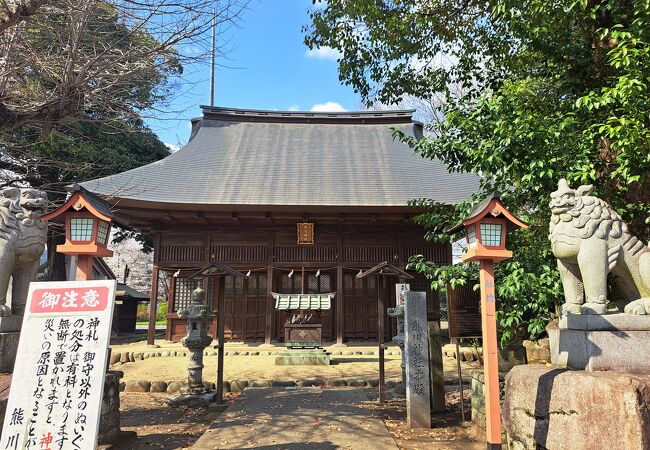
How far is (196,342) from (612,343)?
6.07 m

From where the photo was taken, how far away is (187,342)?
23.1 feet

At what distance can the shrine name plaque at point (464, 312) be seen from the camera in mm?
4996

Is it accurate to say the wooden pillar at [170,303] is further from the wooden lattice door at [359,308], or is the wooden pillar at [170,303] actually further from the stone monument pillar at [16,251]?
the stone monument pillar at [16,251]

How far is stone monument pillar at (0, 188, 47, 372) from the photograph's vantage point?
14.5 ft

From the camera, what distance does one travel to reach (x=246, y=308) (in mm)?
13758

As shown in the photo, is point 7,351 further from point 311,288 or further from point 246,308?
point 311,288

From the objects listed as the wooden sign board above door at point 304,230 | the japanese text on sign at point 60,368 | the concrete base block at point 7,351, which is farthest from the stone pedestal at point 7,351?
the wooden sign board above door at point 304,230

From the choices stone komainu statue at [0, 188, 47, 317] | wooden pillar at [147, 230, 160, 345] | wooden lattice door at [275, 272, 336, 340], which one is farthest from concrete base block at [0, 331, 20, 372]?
wooden lattice door at [275, 272, 336, 340]

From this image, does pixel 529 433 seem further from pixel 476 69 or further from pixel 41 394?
pixel 476 69

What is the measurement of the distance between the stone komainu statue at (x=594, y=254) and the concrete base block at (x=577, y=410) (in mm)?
695

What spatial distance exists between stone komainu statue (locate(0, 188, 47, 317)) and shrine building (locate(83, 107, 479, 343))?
22.8 ft

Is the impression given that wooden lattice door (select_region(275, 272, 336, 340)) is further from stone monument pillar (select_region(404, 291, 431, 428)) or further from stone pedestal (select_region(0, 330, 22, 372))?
stone pedestal (select_region(0, 330, 22, 372))

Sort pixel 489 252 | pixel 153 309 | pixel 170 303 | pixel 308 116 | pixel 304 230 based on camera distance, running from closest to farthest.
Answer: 1. pixel 489 252
2. pixel 153 309
3. pixel 304 230
4. pixel 170 303
5. pixel 308 116

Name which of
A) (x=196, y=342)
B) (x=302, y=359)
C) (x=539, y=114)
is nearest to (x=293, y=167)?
(x=302, y=359)
